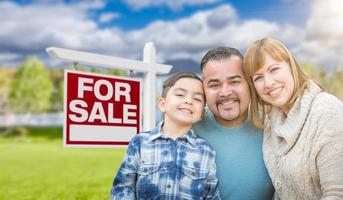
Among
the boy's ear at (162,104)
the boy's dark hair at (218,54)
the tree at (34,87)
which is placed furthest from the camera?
the tree at (34,87)

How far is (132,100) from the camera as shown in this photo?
2617mm

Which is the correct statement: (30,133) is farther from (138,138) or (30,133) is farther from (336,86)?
(138,138)

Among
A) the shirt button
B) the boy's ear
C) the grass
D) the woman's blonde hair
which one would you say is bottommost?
the grass

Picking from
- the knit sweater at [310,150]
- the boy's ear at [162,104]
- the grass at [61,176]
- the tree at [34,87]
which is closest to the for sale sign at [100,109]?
the boy's ear at [162,104]

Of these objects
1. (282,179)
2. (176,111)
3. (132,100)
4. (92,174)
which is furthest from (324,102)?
(92,174)

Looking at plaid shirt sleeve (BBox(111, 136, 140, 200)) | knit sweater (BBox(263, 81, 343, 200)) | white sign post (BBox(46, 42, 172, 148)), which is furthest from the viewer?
white sign post (BBox(46, 42, 172, 148))

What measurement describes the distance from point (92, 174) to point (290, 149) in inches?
320

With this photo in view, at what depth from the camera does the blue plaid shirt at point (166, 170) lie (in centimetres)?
186

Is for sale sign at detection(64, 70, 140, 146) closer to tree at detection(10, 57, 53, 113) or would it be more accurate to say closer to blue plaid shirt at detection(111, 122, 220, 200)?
blue plaid shirt at detection(111, 122, 220, 200)

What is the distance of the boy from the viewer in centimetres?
186

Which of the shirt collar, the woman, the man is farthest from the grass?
the woman

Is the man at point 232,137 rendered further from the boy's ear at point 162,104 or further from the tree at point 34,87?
the tree at point 34,87

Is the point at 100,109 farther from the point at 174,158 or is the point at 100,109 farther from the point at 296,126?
the point at 296,126

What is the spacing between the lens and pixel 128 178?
1.90m
